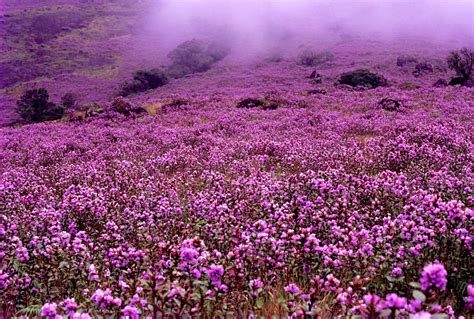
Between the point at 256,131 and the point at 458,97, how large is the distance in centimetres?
1530

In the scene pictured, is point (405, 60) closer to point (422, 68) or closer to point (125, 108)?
point (422, 68)

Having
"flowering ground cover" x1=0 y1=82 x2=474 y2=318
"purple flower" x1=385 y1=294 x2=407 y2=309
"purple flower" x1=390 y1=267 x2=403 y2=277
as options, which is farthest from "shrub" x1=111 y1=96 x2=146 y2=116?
"purple flower" x1=385 y1=294 x2=407 y2=309

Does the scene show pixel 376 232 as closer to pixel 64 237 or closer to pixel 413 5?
pixel 64 237

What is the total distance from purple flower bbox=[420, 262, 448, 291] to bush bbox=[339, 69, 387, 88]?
34.4 metres

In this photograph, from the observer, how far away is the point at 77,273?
413cm

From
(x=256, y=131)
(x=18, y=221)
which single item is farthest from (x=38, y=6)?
(x=18, y=221)

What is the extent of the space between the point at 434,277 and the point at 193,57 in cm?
5866

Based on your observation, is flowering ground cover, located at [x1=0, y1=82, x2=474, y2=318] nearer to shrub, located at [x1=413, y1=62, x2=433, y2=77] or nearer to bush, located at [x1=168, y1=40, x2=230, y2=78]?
shrub, located at [x1=413, y1=62, x2=433, y2=77]

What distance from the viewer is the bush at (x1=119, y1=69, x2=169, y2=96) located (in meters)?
45.8

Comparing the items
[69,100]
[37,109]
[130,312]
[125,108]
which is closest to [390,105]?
[125,108]

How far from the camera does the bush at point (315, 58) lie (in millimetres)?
49156

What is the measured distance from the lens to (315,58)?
1976 inches

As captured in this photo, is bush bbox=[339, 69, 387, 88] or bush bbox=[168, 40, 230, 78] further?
bush bbox=[168, 40, 230, 78]

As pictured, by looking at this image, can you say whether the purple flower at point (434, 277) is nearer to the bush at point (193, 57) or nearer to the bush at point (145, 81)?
the bush at point (145, 81)
